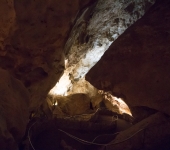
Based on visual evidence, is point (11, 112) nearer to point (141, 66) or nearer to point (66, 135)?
point (66, 135)

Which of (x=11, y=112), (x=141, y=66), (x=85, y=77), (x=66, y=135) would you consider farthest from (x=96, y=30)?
(x=11, y=112)

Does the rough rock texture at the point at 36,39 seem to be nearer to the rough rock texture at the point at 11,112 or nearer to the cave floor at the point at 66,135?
the cave floor at the point at 66,135

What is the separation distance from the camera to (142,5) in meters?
10.2

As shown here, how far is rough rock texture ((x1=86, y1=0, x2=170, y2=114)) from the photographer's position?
18.6 feet

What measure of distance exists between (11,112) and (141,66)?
358 centimetres

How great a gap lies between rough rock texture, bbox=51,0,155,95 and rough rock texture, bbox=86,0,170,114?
378cm

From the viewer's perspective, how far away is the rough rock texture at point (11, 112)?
12.8ft

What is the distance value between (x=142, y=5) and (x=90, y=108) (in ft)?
18.2

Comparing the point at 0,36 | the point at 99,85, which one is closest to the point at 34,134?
the point at 99,85

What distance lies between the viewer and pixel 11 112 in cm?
443

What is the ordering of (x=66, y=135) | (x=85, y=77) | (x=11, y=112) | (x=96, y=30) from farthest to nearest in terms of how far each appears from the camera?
1. (x=96, y=30)
2. (x=85, y=77)
3. (x=66, y=135)
4. (x=11, y=112)

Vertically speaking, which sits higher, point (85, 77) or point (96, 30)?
point (96, 30)

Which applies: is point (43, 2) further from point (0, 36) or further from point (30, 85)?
point (30, 85)

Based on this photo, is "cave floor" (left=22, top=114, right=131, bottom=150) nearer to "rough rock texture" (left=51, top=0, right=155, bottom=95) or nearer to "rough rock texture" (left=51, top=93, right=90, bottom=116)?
"rough rock texture" (left=51, top=93, right=90, bottom=116)
